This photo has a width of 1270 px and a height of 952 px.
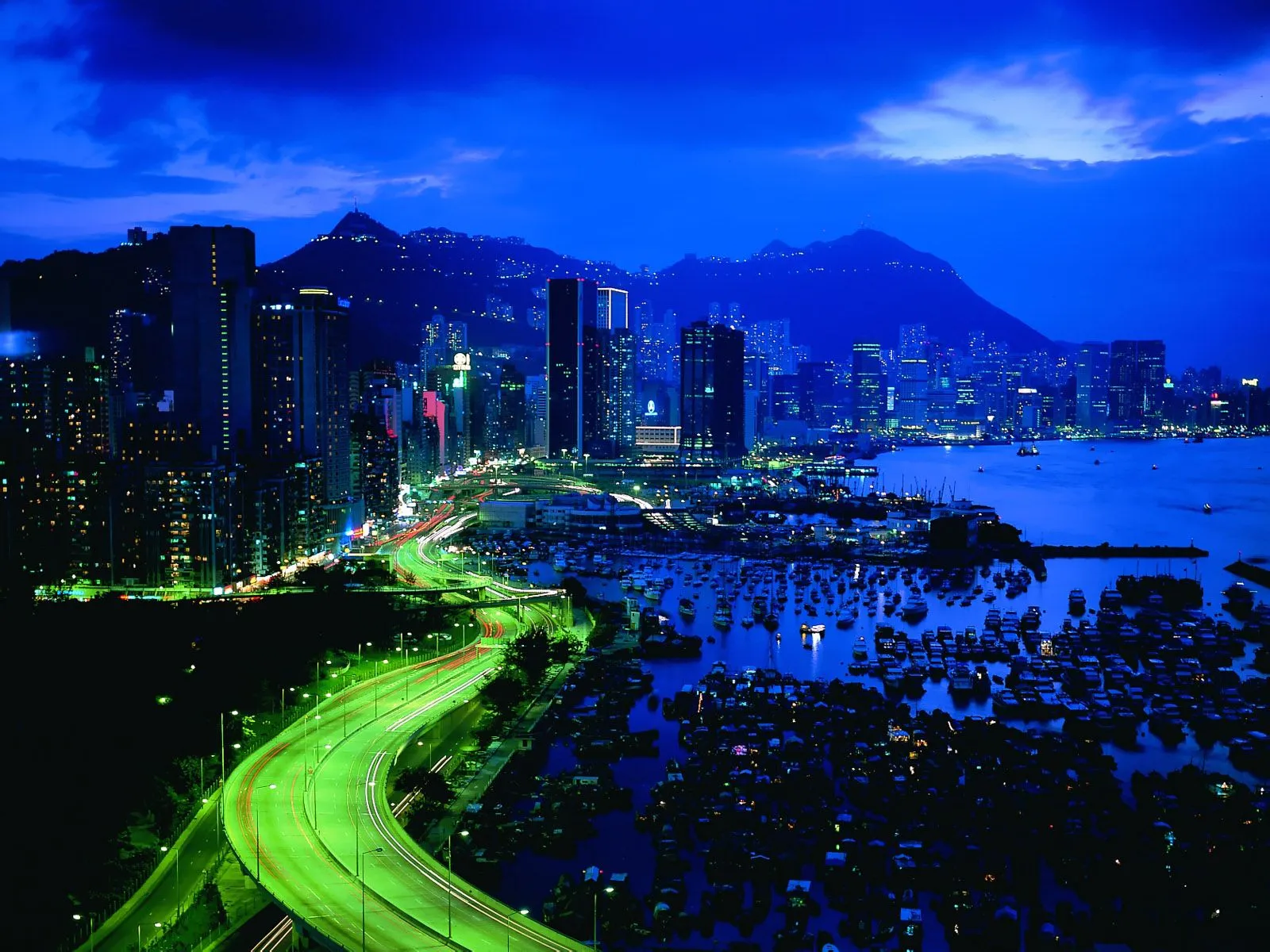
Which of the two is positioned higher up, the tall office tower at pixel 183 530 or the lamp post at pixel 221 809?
the tall office tower at pixel 183 530

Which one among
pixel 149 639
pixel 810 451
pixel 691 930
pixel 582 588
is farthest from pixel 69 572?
pixel 810 451

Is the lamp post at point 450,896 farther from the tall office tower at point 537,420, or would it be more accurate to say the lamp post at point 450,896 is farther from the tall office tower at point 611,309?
the tall office tower at point 611,309

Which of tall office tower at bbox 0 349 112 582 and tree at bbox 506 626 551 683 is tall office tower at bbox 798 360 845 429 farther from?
tree at bbox 506 626 551 683

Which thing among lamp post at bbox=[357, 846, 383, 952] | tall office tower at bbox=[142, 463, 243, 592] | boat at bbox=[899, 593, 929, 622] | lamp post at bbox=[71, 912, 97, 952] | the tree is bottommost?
boat at bbox=[899, 593, 929, 622]

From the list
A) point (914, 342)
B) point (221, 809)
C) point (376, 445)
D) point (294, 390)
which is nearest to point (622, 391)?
point (376, 445)

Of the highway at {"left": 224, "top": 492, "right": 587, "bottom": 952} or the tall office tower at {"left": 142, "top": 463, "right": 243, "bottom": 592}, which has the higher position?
the tall office tower at {"left": 142, "top": 463, "right": 243, "bottom": 592}

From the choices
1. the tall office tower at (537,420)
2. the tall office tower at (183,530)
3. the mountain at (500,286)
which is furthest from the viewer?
the tall office tower at (537,420)

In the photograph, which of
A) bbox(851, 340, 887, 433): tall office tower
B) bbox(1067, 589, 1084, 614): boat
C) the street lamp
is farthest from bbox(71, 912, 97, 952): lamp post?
bbox(851, 340, 887, 433): tall office tower

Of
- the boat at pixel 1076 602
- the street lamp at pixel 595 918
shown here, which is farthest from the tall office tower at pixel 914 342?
the street lamp at pixel 595 918
